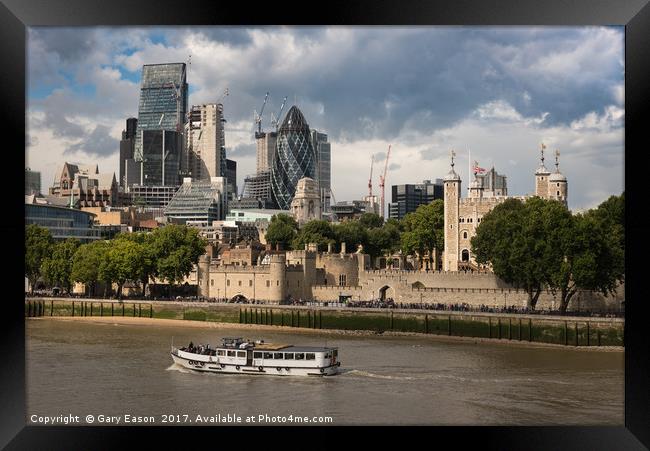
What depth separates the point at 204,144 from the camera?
14862 cm

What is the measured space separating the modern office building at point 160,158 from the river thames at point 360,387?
10269cm

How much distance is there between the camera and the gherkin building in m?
147

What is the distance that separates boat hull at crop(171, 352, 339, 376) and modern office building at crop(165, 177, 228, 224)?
3157 inches

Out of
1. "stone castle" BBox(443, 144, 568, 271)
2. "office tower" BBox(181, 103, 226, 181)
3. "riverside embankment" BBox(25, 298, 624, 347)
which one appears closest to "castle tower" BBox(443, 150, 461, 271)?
"stone castle" BBox(443, 144, 568, 271)

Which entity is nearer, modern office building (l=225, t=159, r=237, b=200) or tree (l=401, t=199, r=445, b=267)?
tree (l=401, t=199, r=445, b=267)

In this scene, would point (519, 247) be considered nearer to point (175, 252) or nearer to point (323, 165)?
point (175, 252)

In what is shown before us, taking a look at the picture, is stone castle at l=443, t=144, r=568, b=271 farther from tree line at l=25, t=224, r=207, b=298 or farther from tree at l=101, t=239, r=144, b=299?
tree at l=101, t=239, r=144, b=299

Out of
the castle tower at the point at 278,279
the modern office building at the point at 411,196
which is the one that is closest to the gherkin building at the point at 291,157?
the modern office building at the point at 411,196

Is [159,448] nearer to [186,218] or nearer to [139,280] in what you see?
[139,280]

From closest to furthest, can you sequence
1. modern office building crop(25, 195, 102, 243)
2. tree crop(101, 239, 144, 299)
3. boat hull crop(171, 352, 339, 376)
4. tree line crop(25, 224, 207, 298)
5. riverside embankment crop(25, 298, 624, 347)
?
1. boat hull crop(171, 352, 339, 376)
2. riverside embankment crop(25, 298, 624, 347)
3. tree crop(101, 239, 144, 299)
4. tree line crop(25, 224, 207, 298)
5. modern office building crop(25, 195, 102, 243)

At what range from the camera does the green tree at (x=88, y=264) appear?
54531 millimetres

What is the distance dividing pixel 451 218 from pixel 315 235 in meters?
15.7

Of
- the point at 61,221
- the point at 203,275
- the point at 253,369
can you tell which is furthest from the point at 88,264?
the point at 253,369
